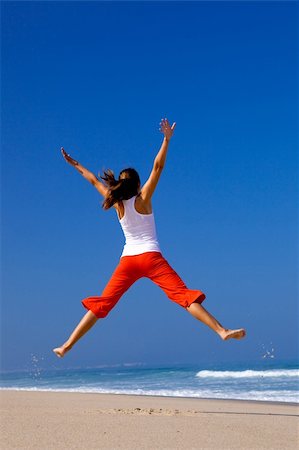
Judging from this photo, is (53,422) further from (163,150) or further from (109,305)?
(163,150)

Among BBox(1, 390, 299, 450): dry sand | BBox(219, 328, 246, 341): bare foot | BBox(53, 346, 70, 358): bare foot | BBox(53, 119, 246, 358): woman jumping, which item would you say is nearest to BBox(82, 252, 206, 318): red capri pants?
BBox(53, 119, 246, 358): woman jumping

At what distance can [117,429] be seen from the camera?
5.02 m

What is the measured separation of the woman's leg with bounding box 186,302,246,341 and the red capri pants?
0.20 ft

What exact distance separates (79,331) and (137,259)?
0.95m

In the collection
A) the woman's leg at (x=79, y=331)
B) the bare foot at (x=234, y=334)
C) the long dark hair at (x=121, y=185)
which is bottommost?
the bare foot at (x=234, y=334)

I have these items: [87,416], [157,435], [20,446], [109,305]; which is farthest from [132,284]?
[20,446]

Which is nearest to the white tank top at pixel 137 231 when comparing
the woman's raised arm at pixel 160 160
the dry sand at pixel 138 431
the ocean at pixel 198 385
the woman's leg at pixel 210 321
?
the woman's raised arm at pixel 160 160

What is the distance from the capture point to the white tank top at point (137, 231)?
621 cm

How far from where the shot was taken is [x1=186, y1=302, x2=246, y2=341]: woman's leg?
584cm

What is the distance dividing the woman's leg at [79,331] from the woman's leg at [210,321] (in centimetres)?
98

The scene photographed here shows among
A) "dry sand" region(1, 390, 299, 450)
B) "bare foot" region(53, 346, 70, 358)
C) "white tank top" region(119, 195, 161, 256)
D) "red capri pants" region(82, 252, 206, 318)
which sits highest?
"white tank top" region(119, 195, 161, 256)

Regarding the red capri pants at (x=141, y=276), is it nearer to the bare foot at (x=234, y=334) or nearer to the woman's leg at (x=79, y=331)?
the woman's leg at (x=79, y=331)

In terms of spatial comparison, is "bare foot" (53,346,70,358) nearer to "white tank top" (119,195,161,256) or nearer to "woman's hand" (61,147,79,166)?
"white tank top" (119,195,161,256)

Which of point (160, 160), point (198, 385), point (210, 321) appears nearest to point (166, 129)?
point (160, 160)
